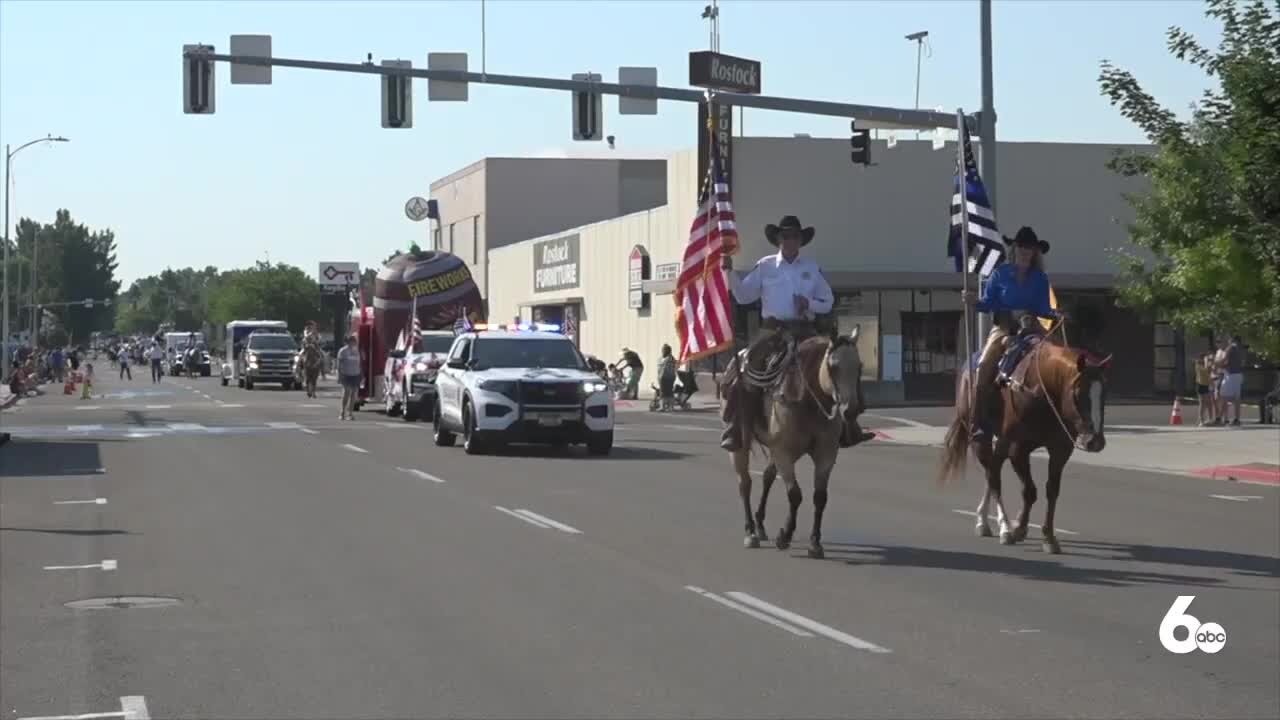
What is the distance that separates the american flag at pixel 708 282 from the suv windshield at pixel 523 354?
10.3 meters

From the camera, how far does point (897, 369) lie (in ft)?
173

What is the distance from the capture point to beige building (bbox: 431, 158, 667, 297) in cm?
8644

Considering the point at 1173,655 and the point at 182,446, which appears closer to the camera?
the point at 1173,655

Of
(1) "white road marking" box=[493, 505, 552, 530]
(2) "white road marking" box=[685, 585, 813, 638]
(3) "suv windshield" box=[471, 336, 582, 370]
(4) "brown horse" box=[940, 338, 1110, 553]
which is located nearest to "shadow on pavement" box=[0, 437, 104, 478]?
(3) "suv windshield" box=[471, 336, 582, 370]

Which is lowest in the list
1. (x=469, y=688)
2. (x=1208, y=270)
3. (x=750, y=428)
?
(x=469, y=688)

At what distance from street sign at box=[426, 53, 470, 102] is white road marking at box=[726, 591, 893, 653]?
66.3ft

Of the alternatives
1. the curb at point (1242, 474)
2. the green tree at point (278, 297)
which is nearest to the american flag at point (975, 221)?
the curb at point (1242, 474)

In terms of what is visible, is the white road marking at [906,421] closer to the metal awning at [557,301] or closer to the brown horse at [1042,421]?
the brown horse at [1042,421]

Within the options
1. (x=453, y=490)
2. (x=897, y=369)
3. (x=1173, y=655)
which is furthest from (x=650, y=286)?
(x=1173, y=655)

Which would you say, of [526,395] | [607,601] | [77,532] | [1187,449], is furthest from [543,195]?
[607,601]

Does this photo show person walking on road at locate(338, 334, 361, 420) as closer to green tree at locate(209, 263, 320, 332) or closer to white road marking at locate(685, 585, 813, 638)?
white road marking at locate(685, 585, 813, 638)

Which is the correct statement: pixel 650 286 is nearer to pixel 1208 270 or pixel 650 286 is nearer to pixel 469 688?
pixel 1208 270

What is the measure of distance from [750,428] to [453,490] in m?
7.04

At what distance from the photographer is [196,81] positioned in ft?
101
